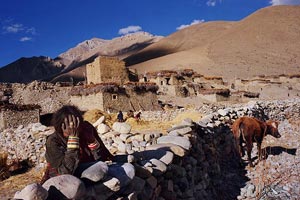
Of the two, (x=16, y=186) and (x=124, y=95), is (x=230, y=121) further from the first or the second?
(x=124, y=95)

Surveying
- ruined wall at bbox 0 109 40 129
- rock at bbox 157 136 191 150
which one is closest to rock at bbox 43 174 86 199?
rock at bbox 157 136 191 150

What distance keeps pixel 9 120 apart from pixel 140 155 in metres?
14.5

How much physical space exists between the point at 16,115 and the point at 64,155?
15.5 metres

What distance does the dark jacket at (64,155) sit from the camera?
294cm

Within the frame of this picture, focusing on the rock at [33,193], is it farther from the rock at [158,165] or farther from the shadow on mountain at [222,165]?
the shadow on mountain at [222,165]

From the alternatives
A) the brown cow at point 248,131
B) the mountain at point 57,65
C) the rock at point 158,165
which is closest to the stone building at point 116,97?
the brown cow at point 248,131

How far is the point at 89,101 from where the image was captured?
2244 centimetres

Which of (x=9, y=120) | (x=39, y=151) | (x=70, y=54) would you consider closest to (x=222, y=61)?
(x=9, y=120)

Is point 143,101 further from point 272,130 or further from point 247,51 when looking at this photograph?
point 247,51

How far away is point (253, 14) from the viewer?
113 metres

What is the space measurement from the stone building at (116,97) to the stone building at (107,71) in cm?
696

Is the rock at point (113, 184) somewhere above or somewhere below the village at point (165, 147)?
above

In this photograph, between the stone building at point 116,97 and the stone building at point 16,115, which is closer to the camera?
the stone building at point 16,115

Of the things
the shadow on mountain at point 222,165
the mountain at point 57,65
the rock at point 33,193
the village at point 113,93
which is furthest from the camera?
the mountain at point 57,65
